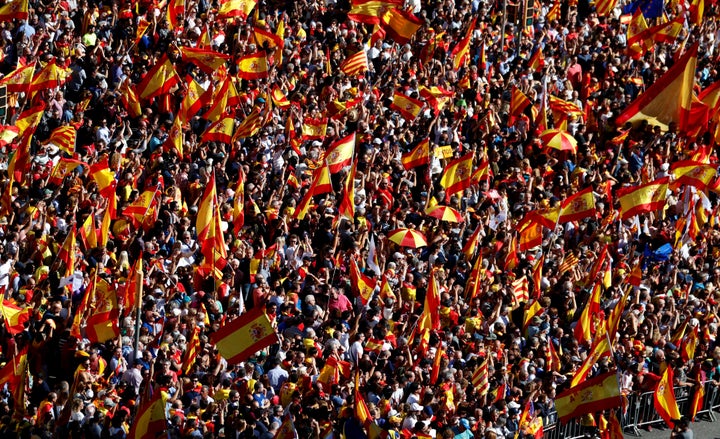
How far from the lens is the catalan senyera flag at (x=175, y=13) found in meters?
29.0

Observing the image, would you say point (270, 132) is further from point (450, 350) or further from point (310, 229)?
point (450, 350)

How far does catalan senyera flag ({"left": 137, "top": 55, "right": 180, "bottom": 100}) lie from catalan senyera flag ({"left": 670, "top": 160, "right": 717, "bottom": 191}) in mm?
7886

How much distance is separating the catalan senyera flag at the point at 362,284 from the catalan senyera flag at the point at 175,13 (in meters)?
6.26

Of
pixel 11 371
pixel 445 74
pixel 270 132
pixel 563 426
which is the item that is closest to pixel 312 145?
pixel 270 132

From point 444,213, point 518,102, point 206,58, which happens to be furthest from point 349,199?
point 518,102

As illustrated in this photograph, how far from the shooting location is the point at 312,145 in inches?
1100

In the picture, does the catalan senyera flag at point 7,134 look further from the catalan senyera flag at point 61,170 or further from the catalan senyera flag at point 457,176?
the catalan senyera flag at point 457,176

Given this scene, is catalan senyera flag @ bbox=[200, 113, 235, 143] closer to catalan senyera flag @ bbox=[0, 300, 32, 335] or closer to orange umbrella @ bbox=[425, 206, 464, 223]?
orange umbrella @ bbox=[425, 206, 464, 223]

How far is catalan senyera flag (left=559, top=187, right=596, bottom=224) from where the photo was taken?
2711 centimetres

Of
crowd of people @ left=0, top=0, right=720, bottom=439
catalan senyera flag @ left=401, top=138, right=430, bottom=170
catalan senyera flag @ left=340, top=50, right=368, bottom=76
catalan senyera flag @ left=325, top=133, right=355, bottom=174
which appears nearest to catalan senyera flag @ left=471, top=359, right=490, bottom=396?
crowd of people @ left=0, top=0, right=720, bottom=439

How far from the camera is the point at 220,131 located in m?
26.8

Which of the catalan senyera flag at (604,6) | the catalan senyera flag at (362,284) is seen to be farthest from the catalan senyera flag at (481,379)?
the catalan senyera flag at (604,6)

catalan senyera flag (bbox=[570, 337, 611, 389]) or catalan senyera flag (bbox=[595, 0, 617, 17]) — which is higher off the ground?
catalan senyera flag (bbox=[595, 0, 617, 17])

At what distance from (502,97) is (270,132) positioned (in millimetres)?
5419
